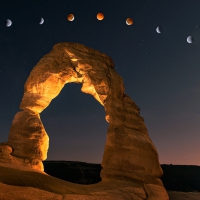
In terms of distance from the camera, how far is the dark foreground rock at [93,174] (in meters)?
32.3

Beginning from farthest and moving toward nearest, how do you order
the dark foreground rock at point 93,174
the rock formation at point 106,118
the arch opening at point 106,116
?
the dark foreground rock at point 93,174
the arch opening at point 106,116
the rock formation at point 106,118

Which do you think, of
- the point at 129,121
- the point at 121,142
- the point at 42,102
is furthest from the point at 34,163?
the point at 129,121

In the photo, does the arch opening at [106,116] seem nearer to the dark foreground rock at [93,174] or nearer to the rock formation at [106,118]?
the rock formation at [106,118]

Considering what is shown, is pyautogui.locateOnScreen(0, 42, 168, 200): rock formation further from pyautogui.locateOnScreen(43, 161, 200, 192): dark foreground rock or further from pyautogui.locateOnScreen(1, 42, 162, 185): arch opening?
pyautogui.locateOnScreen(43, 161, 200, 192): dark foreground rock

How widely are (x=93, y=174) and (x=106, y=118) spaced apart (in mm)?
23980

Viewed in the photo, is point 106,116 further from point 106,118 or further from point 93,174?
point 93,174

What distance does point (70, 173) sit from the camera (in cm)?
3359

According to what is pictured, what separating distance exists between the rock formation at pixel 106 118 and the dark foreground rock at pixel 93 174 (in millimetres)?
20028

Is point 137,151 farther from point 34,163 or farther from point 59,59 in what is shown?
point 59,59

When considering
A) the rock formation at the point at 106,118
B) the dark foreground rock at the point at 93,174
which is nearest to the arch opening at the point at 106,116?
the rock formation at the point at 106,118

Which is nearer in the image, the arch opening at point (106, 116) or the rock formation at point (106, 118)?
the rock formation at point (106, 118)

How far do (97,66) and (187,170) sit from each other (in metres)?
37.3

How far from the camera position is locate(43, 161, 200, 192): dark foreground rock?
32344 mm

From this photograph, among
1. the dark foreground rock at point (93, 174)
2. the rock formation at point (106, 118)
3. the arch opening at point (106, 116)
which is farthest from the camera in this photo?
the dark foreground rock at point (93, 174)
